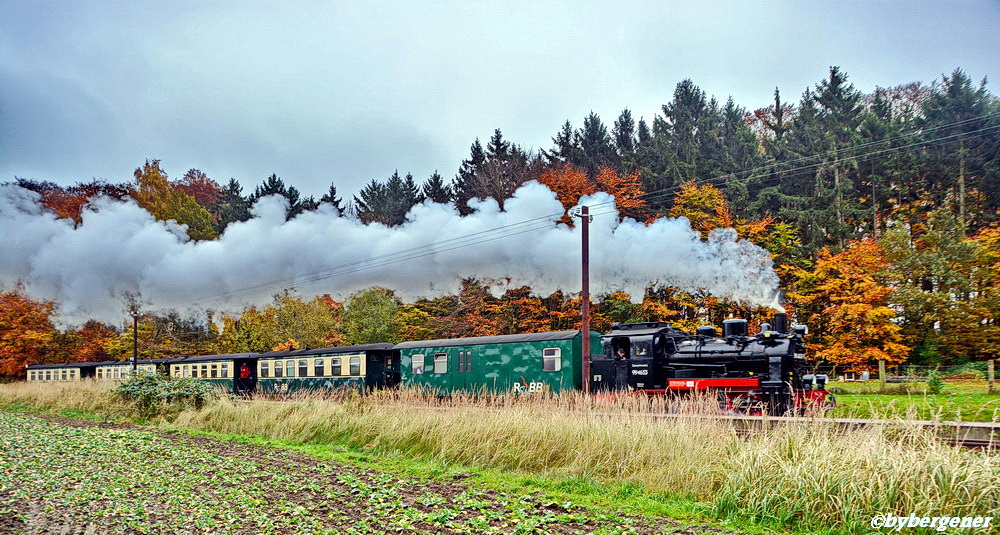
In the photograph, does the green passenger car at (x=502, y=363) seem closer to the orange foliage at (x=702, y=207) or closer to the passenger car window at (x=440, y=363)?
the passenger car window at (x=440, y=363)

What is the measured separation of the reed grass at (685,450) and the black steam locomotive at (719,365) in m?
4.25

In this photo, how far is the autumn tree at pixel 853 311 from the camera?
25.4 m

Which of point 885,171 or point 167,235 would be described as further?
point 885,171

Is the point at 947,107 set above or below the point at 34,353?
above

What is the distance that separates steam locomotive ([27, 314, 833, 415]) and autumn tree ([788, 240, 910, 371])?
35.4ft

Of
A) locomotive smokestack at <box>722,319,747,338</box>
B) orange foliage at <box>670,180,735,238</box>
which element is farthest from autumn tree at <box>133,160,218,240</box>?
locomotive smokestack at <box>722,319,747,338</box>

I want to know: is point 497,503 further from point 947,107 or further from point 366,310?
point 947,107

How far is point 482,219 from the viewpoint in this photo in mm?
24562

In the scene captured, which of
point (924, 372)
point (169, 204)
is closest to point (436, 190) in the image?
point (169, 204)

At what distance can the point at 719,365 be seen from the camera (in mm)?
15469

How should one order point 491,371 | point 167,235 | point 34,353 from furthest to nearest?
1. point 34,353
2. point 167,235
3. point 491,371

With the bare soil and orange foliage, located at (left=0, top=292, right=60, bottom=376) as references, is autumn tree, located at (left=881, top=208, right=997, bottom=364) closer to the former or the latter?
the bare soil

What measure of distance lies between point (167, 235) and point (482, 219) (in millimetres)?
12085

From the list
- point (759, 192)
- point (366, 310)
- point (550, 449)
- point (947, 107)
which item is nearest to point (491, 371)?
point (550, 449)
